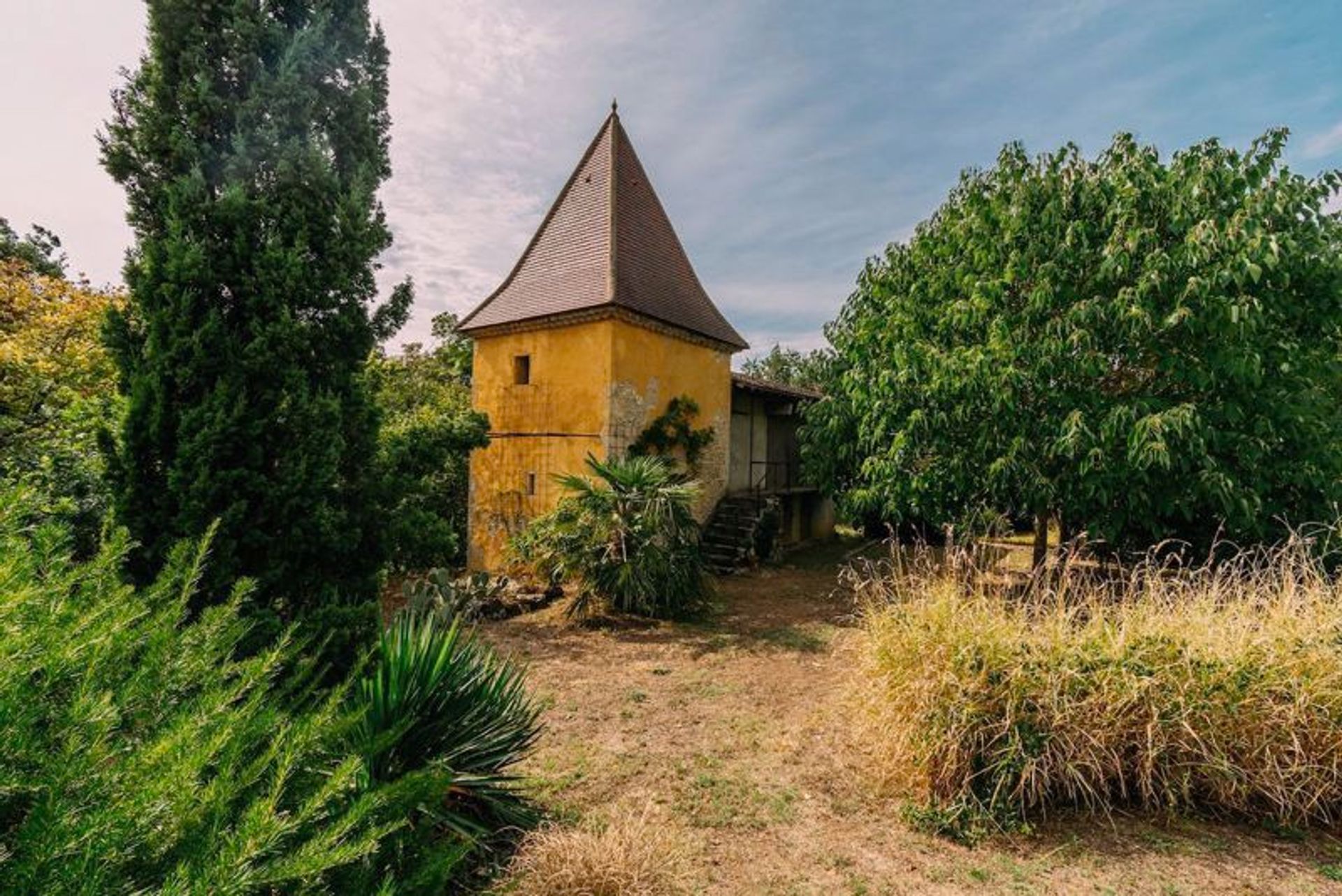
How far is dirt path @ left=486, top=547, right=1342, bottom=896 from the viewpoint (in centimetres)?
339

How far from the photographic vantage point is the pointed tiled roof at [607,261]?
488 inches

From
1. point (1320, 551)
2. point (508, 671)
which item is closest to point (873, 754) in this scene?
point (508, 671)

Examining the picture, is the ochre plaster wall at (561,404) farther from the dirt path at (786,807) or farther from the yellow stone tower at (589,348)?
the dirt path at (786,807)

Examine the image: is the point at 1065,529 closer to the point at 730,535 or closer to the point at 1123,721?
the point at 1123,721

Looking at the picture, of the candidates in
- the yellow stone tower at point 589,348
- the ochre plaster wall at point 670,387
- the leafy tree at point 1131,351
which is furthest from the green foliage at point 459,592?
the leafy tree at point 1131,351

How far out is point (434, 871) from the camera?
7.30 ft

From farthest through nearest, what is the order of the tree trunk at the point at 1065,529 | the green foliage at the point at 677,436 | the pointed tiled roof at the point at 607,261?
the green foliage at the point at 677,436 → the pointed tiled roof at the point at 607,261 → the tree trunk at the point at 1065,529

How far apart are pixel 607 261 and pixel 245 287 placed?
28.8ft

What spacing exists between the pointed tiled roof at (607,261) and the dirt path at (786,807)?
24.9 ft

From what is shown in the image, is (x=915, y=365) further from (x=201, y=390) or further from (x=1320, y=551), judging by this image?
(x=201, y=390)

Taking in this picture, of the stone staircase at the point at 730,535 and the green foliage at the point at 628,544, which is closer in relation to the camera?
the green foliage at the point at 628,544

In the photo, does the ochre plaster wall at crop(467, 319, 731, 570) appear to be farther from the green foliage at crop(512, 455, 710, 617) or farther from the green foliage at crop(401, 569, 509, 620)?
the green foliage at crop(401, 569, 509, 620)

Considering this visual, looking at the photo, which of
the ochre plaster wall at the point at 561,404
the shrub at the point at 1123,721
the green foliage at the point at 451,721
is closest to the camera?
the green foliage at the point at 451,721

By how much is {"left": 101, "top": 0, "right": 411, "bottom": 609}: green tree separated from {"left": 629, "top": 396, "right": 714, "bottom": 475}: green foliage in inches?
317
